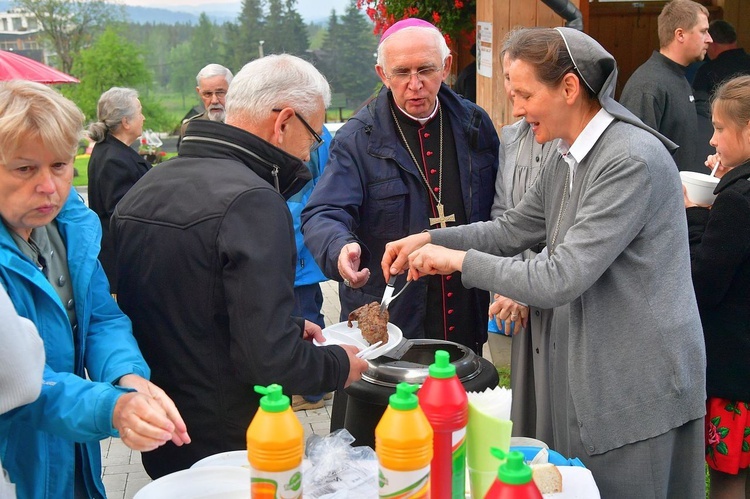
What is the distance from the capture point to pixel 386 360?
286 centimetres

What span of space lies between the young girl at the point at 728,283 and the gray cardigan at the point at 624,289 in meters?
0.80

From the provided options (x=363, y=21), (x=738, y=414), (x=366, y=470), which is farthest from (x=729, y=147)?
(x=363, y=21)

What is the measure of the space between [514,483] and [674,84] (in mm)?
5218

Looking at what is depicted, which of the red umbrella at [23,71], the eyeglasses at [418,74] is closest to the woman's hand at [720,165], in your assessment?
the eyeglasses at [418,74]

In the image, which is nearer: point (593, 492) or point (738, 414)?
point (593, 492)

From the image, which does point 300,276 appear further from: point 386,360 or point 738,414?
point 738,414

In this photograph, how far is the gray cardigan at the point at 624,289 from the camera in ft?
7.60

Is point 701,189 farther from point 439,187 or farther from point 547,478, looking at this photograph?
point 547,478

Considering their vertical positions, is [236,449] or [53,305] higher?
[53,305]

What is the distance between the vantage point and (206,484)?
1953 mm

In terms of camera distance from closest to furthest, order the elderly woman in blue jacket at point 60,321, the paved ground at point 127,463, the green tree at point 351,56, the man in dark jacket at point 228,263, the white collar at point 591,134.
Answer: the elderly woman in blue jacket at point 60,321 < the man in dark jacket at point 228,263 < the white collar at point 591,134 < the paved ground at point 127,463 < the green tree at point 351,56

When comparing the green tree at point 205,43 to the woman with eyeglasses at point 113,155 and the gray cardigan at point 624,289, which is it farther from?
the gray cardigan at point 624,289

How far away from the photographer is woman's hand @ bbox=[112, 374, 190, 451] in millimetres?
1790

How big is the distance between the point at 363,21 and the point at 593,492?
36.9ft
